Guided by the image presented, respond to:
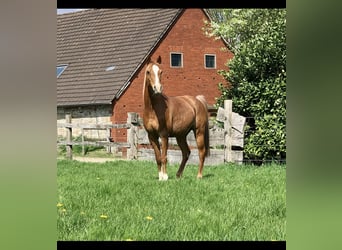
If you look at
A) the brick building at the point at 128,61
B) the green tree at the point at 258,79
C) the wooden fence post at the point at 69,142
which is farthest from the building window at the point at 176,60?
the wooden fence post at the point at 69,142

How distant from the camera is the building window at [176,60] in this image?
3.93 metres

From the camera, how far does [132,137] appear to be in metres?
4.44

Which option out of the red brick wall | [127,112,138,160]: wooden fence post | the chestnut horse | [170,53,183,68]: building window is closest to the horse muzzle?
the chestnut horse

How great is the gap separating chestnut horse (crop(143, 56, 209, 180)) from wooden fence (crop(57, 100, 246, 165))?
0.13 metres

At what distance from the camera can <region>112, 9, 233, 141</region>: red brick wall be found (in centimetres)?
378

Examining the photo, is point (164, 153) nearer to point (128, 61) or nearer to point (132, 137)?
point (128, 61)

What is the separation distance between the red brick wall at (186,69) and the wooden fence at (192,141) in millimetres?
124

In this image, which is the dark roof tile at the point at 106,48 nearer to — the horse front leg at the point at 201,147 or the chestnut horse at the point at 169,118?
the chestnut horse at the point at 169,118

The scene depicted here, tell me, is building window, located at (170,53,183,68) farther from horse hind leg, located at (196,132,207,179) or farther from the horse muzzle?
horse hind leg, located at (196,132,207,179)
